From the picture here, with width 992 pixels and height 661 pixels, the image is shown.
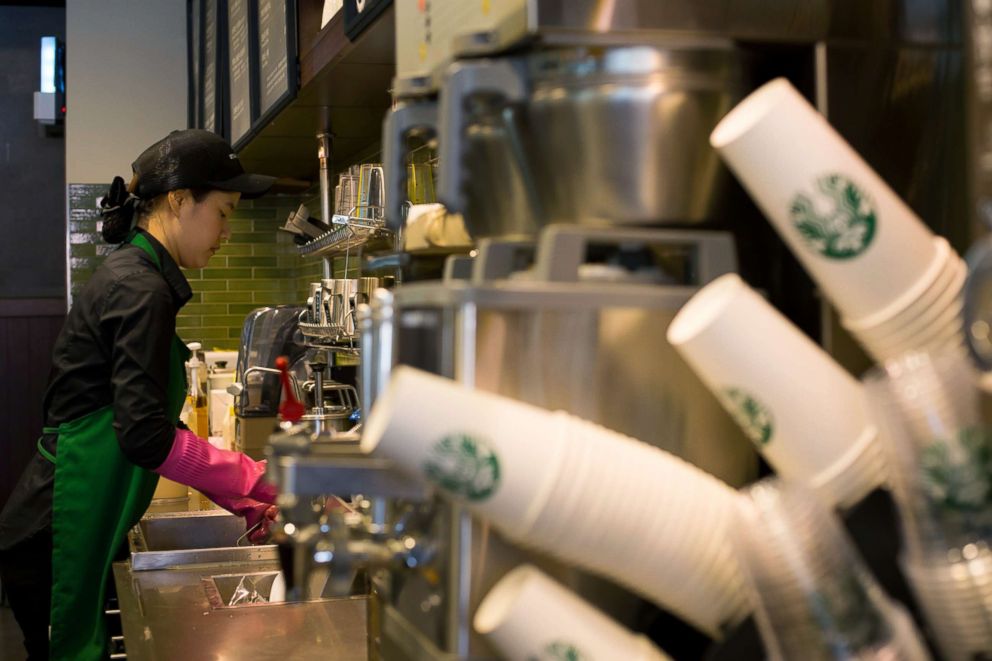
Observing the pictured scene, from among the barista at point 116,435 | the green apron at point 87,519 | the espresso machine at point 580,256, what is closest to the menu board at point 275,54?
the barista at point 116,435

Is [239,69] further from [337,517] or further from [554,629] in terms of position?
[554,629]

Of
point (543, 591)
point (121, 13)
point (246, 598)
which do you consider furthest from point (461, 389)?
point (121, 13)

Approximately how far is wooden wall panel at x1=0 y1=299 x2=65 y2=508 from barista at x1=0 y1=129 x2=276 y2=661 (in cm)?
353

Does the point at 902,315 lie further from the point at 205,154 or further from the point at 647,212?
the point at 205,154

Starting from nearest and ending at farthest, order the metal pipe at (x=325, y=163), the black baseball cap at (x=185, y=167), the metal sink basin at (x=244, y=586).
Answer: the metal sink basin at (x=244, y=586) → the black baseball cap at (x=185, y=167) → the metal pipe at (x=325, y=163)

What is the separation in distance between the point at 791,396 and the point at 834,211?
0.44 ft

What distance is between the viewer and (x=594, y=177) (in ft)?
3.24

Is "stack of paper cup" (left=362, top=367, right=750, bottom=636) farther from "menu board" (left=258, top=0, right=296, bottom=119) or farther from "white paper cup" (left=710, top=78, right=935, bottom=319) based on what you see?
"menu board" (left=258, top=0, right=296, bottom=119)

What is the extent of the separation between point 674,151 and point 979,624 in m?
0.45

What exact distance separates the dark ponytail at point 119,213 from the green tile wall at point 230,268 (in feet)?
8.15

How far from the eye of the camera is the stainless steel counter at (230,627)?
66.4 inches

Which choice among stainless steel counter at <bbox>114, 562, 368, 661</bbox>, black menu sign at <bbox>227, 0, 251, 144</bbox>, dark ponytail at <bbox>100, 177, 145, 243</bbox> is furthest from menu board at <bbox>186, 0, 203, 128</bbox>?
stainless steel counter at <bbox>114, 562, 368, 661</bbox>

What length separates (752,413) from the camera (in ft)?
2.83

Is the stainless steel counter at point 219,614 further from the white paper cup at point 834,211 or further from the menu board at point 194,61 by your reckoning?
the menu board at point 194,61
